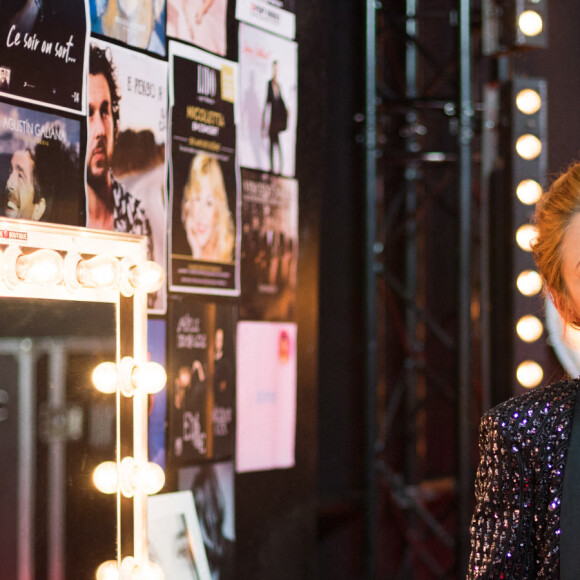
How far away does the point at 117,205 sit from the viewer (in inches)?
75.2

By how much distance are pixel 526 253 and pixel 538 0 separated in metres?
0.78

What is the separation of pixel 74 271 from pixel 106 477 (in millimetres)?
375

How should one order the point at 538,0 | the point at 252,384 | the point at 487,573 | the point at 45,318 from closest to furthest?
the point at 487,573
the point at 45,318
the point at 252,384
the point at 538,0

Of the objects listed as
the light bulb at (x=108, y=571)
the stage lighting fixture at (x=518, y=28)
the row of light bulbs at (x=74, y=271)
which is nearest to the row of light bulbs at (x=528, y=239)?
the stage lighting fixture at (x=518, y=28)

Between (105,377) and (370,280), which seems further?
(370,280)

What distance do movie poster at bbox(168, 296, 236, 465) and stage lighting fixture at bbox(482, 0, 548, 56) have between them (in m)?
1.26

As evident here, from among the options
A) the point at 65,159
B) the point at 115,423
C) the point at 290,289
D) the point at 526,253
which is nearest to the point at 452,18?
the point at 526,253

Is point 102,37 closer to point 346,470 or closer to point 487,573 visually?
point 487,573

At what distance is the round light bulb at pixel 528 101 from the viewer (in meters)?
2.80

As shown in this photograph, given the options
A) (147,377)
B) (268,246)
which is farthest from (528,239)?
(147,377)

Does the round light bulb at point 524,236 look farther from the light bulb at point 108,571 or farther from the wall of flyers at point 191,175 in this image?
the light bulb at point 108,571

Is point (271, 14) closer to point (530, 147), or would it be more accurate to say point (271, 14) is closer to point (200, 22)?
point (200, 22)

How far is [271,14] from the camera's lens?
2.37 m

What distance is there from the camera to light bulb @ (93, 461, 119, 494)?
1.61 metres
